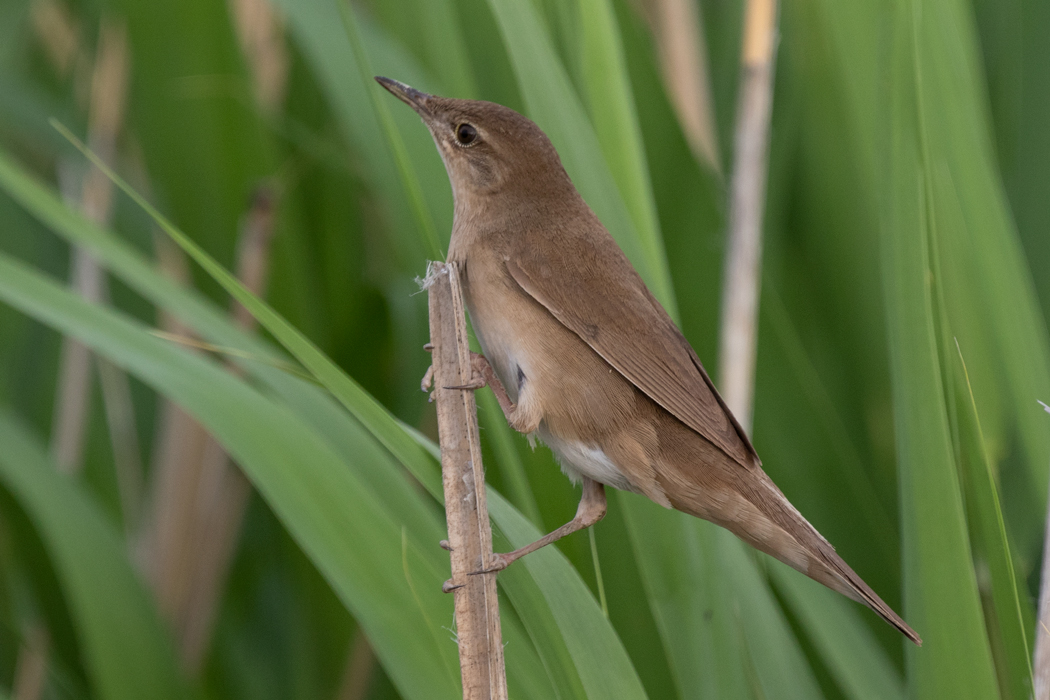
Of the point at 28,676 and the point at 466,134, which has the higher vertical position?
the point at 466,134

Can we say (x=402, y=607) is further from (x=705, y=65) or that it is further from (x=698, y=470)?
(x=705, y=65)

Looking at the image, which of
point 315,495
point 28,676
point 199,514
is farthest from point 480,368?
point 28,676

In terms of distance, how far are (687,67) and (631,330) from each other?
1.21 m

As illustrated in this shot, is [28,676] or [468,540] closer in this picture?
[468,540]

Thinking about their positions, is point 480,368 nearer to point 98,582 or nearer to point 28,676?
point 98,582

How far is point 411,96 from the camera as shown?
156 centimetres

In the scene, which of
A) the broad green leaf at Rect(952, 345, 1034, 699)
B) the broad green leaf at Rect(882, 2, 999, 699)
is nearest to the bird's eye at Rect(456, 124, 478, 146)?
the broad green leaf at Rect(882, 2, 999, 699)

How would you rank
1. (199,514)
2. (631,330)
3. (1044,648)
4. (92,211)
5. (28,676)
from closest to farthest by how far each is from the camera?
(1044,648)
(631,330)
(28,676)
(199,514)
(92,211)

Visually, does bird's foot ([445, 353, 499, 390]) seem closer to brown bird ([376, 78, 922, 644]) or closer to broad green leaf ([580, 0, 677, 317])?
brown bird ([376, 78, 922, 644])

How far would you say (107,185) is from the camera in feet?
7.05

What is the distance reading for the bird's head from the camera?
153cm

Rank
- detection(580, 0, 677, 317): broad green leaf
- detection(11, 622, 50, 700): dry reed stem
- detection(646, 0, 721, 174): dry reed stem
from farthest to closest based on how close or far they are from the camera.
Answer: detection(646, 0, 721, 174): dry reed stem < detection(11, 622, 50, 700): dry reed stem < detection(580, 0, 677, 317): broad green leaf

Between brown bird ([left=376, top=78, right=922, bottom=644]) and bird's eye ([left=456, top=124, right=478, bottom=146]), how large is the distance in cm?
3

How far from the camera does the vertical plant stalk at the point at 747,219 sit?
1.63m
